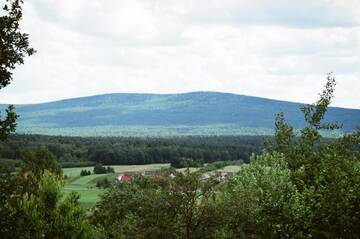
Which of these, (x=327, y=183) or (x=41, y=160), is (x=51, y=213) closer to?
(x=327, y=183)

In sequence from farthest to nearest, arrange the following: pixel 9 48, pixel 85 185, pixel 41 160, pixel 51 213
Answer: pixel 85 185
pixel 41 160
pixel 51 213
pixel 9 48

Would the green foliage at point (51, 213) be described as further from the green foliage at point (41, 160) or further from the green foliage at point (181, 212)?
the green foliage at point (41, 160)

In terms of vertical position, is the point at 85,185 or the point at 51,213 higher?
the point at 51,213

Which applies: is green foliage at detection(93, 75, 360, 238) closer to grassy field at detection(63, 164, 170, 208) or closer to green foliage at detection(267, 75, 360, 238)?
green foliage at detection(267, 75, 360, 238)

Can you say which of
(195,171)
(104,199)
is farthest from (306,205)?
(104,199)

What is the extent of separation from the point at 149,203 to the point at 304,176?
12.3 m

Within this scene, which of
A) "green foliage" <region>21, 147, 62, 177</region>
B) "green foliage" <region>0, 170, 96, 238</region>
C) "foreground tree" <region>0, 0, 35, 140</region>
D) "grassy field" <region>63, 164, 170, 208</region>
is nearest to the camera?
"foreground tree" <region>0, 0, 35, 140</region>

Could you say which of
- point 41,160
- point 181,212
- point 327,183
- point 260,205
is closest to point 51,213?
point 181,212

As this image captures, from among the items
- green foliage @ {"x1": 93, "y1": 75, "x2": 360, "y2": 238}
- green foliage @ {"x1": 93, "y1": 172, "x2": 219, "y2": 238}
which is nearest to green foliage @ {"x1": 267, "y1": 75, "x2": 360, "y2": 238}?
green foliage @ {"x1": 93, "y1": 75, "x2": 360, "y2": 238}

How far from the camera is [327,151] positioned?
131 ft

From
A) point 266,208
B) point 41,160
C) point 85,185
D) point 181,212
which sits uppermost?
point 181,212

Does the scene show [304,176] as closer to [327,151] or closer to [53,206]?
[327,151]

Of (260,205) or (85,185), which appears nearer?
(260,205)

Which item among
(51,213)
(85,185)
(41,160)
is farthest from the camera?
(85,185)
